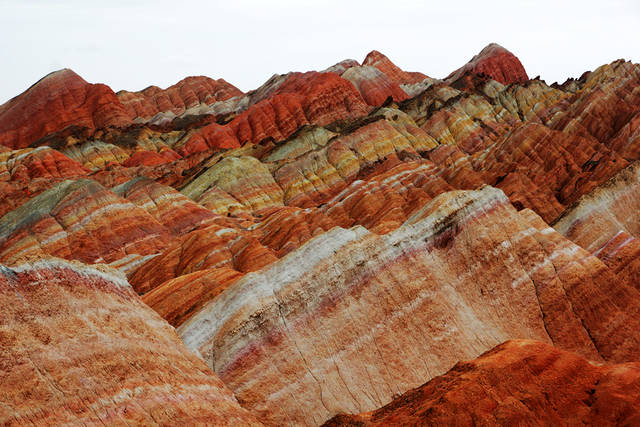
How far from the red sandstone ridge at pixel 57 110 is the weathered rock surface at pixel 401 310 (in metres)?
135

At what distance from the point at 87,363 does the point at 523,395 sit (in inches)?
611

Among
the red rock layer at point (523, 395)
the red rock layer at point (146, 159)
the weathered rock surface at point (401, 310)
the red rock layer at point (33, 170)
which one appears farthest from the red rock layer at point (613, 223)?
the red rock layer at point (146, 159)

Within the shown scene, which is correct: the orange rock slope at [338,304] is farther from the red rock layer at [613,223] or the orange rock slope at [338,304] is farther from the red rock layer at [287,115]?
the red rock layer at [287,115]

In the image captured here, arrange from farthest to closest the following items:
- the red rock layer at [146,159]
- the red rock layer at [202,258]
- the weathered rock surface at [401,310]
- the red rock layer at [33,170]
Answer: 1. the red rock layer at [146,159]
2. the red rock layer at [33,170]
3. the red rock layer at [202,258]
4. the weathered rock surface at [401,310]

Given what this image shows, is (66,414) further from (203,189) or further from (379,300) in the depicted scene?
(203,189)

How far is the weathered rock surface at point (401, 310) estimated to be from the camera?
26188mm

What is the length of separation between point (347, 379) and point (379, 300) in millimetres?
4933

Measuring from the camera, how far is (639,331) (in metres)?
31.5

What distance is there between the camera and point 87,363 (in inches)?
715

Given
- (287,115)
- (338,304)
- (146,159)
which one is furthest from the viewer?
(287,115)

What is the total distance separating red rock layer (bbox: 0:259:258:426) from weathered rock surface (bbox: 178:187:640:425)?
4.01 metres

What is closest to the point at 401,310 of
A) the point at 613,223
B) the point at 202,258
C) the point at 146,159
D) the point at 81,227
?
the point at 613,223

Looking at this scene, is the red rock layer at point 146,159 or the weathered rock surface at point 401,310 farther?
the red rock layer at point 146,159

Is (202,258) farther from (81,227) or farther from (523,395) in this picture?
(523,395)
